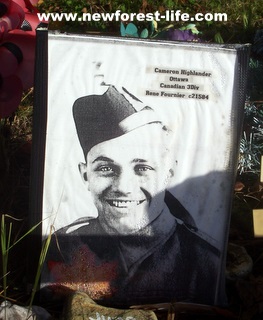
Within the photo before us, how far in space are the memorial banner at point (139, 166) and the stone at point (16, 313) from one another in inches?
3.8

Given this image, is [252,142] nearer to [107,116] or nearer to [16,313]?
[107,116]

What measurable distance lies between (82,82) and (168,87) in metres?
0.22

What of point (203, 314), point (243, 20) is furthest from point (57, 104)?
point (243, 20)

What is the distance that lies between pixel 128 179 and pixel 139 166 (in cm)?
4

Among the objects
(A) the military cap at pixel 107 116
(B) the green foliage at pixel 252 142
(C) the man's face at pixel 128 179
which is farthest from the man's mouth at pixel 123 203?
(B) the green foliage at pixel 252 142

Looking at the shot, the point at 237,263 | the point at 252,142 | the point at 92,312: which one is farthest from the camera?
the point at 252,142

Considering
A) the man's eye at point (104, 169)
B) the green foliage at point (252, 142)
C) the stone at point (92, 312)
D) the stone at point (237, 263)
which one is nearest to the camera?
the stone at point (92, 312)

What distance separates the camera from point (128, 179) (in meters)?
1.80

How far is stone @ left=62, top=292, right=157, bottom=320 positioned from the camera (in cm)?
168

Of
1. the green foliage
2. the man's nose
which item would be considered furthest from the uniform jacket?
the green foliage

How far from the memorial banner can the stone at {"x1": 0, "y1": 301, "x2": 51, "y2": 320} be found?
0.10 metres

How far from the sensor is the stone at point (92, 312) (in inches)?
66.2

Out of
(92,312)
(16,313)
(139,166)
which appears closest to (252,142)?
(139,166)

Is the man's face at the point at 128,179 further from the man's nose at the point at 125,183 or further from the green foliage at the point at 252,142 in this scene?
the green foliage at the point at 252,142
